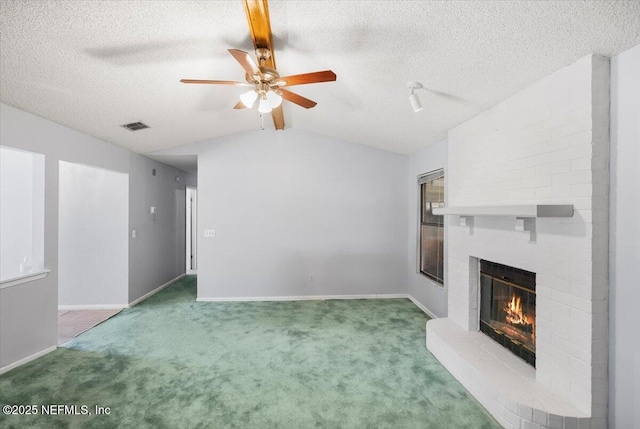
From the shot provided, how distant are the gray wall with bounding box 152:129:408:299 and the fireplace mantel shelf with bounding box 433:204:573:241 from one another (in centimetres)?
184

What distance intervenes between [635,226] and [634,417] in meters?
1.10

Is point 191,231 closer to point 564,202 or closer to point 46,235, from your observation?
point 46,235

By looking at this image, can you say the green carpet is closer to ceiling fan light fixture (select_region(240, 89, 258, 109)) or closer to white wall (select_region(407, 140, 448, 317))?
white wall (select_region(407, 140, 448, 317))

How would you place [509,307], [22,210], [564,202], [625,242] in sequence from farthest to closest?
[22,210], [509,307], [564,202], [625,242]

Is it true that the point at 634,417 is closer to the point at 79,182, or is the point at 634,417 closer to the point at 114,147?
the point at 114,147

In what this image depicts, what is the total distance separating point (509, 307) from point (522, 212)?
1.18 metres

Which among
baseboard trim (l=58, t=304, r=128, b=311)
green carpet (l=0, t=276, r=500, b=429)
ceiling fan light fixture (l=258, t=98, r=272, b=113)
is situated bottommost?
green carpet (l=0, t=276, r=500, b=429)

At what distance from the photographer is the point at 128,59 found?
218 centimetres

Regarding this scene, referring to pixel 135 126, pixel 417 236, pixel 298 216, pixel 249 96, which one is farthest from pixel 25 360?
pixel 417 236

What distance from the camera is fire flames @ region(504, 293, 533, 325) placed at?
2396mm

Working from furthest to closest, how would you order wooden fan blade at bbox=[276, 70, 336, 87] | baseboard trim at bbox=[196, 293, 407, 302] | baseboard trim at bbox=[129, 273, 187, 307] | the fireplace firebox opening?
baseboard trim at bbox=[196, 293, 407, 302] < baseboard trim at bbox=[129, 273, 187, 307] < the fireplace firebox opening < wooden fan blade at bbox=[276, 70, 336, 87]

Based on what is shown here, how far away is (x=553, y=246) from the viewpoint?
1.95 m

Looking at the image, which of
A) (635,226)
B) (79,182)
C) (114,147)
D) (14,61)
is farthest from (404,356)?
(79,182)

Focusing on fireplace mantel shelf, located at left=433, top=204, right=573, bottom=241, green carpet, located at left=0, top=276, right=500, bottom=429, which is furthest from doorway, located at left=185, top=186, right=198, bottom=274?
fireplace mantel shelf, located at left=433, top=204, right=573, bottom=241
